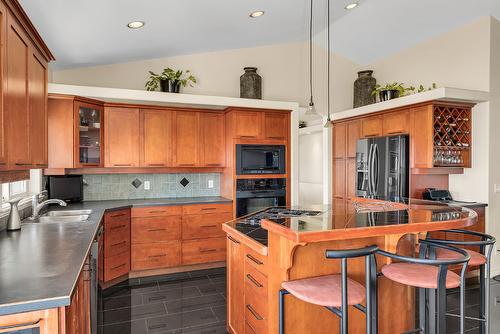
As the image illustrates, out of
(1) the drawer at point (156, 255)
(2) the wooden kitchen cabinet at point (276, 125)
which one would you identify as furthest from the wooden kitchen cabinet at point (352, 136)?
(1) the drawer at point (156, 255)

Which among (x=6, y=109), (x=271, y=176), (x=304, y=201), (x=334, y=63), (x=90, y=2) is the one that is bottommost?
(x=304, y=201)

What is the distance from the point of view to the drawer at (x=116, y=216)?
388cm

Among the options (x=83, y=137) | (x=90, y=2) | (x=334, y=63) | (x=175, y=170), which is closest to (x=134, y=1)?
(x=90, y=2)

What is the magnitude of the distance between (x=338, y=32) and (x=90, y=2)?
12.3 feet

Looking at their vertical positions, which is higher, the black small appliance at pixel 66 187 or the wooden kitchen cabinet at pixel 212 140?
the wooden kitchen cabinet at pixel 212 140

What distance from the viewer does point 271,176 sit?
4.91 meters

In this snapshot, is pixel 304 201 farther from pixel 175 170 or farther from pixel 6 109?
pixel 6 109

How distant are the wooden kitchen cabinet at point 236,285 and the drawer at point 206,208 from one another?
1.89 m

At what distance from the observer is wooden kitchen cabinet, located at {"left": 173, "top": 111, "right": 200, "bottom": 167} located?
471 centimetres

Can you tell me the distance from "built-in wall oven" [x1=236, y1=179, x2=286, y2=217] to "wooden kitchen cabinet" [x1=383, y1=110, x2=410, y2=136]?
161 cm

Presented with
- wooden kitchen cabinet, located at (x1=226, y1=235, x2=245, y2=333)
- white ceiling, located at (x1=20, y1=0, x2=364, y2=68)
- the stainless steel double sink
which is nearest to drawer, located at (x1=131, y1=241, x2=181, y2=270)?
the stainless steel double sink

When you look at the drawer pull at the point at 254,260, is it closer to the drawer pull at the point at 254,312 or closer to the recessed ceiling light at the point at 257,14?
the drawer pull at the point at 254,312

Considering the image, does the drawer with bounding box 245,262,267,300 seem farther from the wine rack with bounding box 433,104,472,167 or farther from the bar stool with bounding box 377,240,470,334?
the wine rack with bounding box 433,104,472,167

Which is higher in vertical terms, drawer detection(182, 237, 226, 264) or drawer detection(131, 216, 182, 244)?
drawer detection(131, 216, 182, 244)
